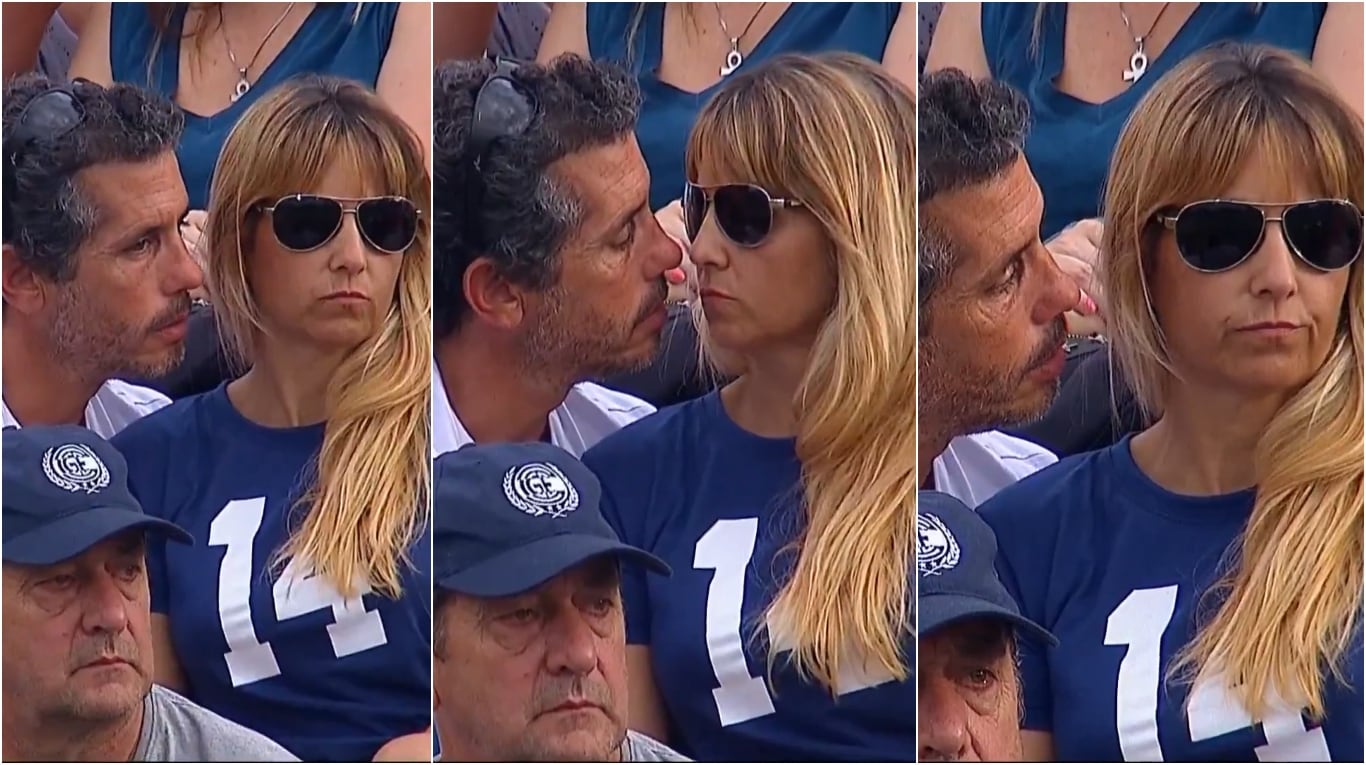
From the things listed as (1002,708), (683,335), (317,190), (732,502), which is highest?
(317,190)

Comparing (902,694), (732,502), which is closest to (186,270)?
(732,502)

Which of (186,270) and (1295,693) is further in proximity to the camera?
(186,270)

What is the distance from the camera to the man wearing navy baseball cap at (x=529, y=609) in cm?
440

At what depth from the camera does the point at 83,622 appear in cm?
453

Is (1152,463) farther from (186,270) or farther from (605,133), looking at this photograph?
(186,270)

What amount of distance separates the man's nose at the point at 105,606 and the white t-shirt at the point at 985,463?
1956mm

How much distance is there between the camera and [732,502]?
14.4 ft

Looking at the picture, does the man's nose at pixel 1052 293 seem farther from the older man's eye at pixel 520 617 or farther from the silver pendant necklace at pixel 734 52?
the older man's eye at pixel 520 617

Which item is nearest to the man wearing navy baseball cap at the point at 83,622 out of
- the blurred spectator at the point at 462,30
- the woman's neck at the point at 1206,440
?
the blurred spectator at the point at 462,30

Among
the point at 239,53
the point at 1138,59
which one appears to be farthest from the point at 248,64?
the point at 1138,59

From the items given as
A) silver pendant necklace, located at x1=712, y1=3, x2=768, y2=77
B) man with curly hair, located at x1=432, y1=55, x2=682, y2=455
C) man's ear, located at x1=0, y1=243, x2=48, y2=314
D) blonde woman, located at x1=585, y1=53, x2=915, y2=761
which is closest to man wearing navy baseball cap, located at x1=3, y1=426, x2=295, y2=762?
man's ear, located at x1=0, y1=243, x2=48, y2=314

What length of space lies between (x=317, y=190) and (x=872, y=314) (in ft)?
4.41

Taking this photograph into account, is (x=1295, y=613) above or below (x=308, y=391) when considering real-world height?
below

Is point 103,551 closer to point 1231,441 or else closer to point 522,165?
point 522,165
